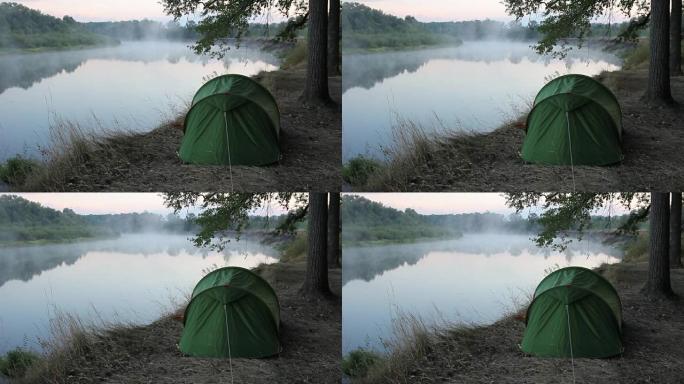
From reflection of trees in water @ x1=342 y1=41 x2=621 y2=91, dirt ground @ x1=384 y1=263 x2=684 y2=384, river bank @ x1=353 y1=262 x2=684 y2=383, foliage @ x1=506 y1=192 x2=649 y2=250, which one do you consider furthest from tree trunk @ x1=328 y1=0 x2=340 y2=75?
dirt ground @ x1=384 y1=263 x2=684 y2=384

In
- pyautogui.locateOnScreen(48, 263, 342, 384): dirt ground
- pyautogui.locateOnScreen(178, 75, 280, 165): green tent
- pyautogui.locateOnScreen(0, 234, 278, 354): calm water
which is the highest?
pyautogui.locateOnScreen(178, 75, 280, 165): green tent

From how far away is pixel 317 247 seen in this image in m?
10.1

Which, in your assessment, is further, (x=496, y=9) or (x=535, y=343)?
(x=496, y=9)

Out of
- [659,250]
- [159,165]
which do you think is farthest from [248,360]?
[659,250]

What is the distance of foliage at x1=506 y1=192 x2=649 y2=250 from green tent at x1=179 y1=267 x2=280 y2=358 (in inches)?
127

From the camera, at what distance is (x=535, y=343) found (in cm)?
889

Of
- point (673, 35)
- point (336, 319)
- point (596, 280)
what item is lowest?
point (336, 319)

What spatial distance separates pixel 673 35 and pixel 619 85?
34.2 inches

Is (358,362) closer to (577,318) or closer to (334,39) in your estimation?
(577,318)

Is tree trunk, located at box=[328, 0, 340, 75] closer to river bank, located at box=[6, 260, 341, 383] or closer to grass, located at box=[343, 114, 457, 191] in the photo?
grass, located at box=[343, 114, 457, 191]

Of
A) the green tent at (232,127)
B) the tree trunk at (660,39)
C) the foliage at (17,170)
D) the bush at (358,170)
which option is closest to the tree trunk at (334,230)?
the bush at (358,170)

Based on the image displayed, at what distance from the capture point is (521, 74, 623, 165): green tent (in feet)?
28.7

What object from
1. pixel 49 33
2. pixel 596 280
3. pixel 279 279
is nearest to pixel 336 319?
pixel 279 279

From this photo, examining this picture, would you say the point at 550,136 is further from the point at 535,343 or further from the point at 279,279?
the point at 279,279
